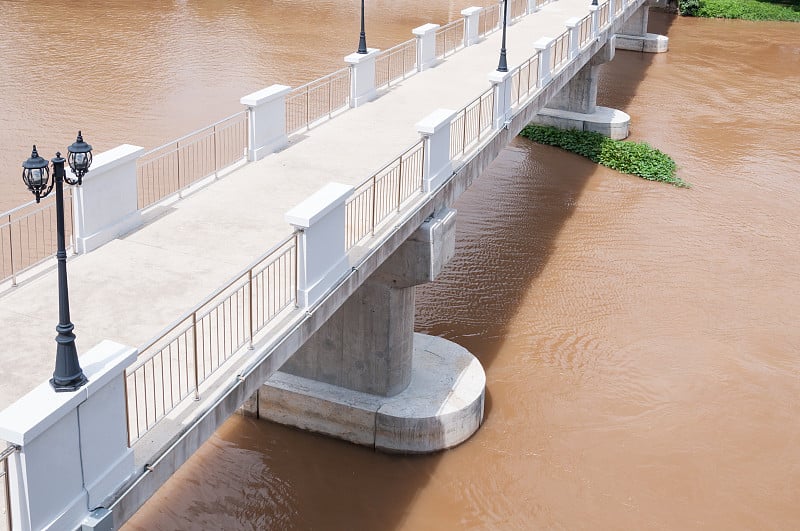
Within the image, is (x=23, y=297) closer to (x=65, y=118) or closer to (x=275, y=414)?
(x=275, y=414)

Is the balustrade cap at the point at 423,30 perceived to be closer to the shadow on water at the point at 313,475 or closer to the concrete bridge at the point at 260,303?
the concrete bridge at the point at 260,303

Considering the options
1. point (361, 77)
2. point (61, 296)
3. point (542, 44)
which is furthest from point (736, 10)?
point (61, 296)

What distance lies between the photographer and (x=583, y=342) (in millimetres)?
17344

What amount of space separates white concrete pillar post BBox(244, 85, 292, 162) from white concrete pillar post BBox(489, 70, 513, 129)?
3354 millimetres

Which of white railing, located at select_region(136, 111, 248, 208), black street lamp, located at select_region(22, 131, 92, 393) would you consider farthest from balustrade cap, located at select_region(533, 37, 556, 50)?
black street lamp, located at select_region(22, 131, 92, 393)

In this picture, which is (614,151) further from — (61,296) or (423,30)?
(61,296)

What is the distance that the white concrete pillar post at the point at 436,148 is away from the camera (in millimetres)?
13109

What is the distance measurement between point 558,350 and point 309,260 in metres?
8.01

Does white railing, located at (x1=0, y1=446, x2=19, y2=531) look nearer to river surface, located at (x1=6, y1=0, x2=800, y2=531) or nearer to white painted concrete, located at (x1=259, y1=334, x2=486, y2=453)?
river surface, located at (x1=6, y1=0, x2=800, y2=531)

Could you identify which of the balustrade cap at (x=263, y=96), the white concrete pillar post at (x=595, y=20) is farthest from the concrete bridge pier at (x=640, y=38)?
the balustrade cap at (x=263, y=96)

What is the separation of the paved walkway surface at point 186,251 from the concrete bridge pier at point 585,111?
1230 cm

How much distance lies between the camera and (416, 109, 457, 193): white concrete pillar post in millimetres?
13109

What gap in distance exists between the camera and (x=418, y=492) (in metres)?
13.4

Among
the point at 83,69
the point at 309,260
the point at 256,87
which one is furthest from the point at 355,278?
the point at 83,69
